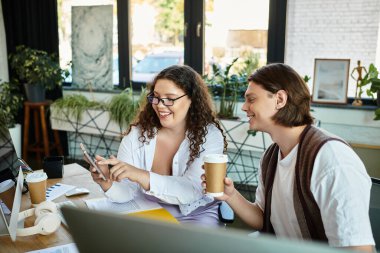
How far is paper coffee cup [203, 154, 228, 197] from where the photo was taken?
1.26 m

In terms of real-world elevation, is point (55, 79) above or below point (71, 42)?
below

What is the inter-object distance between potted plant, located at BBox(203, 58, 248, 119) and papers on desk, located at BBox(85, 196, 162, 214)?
1936 mm

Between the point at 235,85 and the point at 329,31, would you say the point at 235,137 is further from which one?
the point at 329,31

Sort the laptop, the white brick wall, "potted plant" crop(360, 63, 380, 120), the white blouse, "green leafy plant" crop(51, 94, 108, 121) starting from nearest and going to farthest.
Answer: the laptop
the white blouse
"potted plant" crop(360, 63, 380, 120)
the white brick wall
"green leafy plant" crop(51, 94, 108, 121)

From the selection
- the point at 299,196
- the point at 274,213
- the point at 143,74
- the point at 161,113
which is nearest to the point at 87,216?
the point at 299,196

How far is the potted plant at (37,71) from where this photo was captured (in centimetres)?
406

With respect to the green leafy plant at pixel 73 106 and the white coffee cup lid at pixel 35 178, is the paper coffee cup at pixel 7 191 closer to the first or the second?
the white coffee cup lid at pixel 35 178

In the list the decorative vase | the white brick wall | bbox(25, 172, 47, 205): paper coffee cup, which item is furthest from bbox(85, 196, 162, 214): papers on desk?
the decorative vase

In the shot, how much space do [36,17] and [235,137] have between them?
9.11 feet

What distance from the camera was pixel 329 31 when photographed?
3312mm

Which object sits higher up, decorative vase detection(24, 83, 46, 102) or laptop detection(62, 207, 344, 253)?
laptop detection(62, 207, 344, 253)

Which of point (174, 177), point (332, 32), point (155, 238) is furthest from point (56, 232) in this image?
point (332, 32)

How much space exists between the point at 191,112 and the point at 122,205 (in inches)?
22.6

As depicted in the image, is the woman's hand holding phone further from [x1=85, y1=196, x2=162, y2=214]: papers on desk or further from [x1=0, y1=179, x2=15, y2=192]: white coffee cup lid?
[x1=0, y1=179, x2=15, y2=192]: white coffee cup lid
